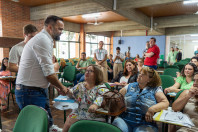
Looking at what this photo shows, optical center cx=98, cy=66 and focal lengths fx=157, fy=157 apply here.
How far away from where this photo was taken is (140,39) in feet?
53.3

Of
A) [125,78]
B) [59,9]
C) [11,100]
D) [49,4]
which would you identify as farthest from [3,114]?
[49,4]

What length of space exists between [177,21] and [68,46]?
8174 millimetres

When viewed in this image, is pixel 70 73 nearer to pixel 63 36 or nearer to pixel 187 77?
pixel 187 77

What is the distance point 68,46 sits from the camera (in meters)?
13.1

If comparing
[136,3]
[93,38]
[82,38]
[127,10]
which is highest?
[127,10]

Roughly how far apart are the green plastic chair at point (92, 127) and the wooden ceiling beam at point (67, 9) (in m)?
5.82

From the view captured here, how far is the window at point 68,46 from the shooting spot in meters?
12.4

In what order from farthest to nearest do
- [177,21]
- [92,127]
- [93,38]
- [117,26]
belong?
[93,38] < [117,26] < [177,21] < [92,127]

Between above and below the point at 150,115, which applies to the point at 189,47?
above

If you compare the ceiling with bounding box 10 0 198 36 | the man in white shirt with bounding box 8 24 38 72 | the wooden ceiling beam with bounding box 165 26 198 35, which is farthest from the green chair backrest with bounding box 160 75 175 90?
the wooden ceiling beam with bounding box 165 26 198 35

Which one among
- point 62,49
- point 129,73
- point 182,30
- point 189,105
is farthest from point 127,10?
point 182,30

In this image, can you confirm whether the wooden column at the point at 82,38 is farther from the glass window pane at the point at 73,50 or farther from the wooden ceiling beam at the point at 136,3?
the wooden ceiling beam at the point at 136,3

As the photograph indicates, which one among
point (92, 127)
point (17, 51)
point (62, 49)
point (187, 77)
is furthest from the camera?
point (62, 49)

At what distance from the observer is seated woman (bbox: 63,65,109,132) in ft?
5.95
